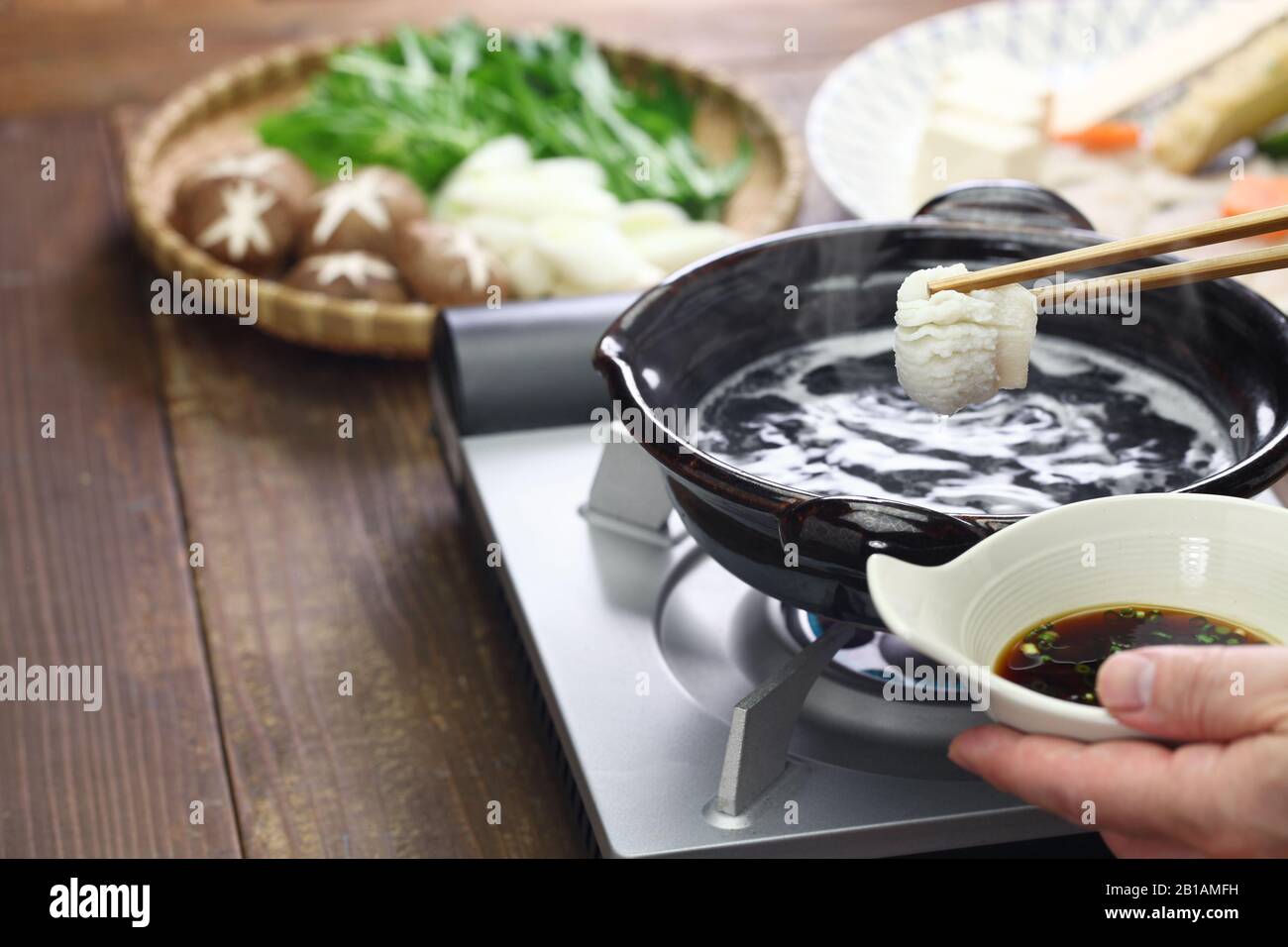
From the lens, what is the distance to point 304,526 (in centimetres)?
146

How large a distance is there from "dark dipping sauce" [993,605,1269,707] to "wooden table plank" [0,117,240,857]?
592mm

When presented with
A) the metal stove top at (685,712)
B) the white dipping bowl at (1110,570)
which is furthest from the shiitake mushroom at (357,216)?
the white dipping bowl at (1110,570)

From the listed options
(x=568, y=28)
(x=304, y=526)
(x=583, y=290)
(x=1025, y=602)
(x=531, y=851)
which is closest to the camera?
(x=1025, y=602)

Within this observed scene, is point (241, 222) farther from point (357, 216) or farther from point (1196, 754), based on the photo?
point (1196, 754)

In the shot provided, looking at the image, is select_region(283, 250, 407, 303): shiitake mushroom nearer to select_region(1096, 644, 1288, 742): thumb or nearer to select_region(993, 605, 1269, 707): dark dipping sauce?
select_region(993, 605, 1269, 707): dark dipping sauce

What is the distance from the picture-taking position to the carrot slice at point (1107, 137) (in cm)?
189

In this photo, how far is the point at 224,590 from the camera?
1.37 m

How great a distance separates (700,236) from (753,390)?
0.69 meters

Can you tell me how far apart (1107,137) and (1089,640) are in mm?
1160

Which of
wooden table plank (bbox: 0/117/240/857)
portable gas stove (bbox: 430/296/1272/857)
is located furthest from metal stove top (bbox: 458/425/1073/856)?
wooden table plank (bbox: 0/117/240/857)

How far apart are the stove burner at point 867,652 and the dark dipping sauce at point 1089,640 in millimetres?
171

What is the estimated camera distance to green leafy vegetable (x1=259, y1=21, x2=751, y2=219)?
197 cm
